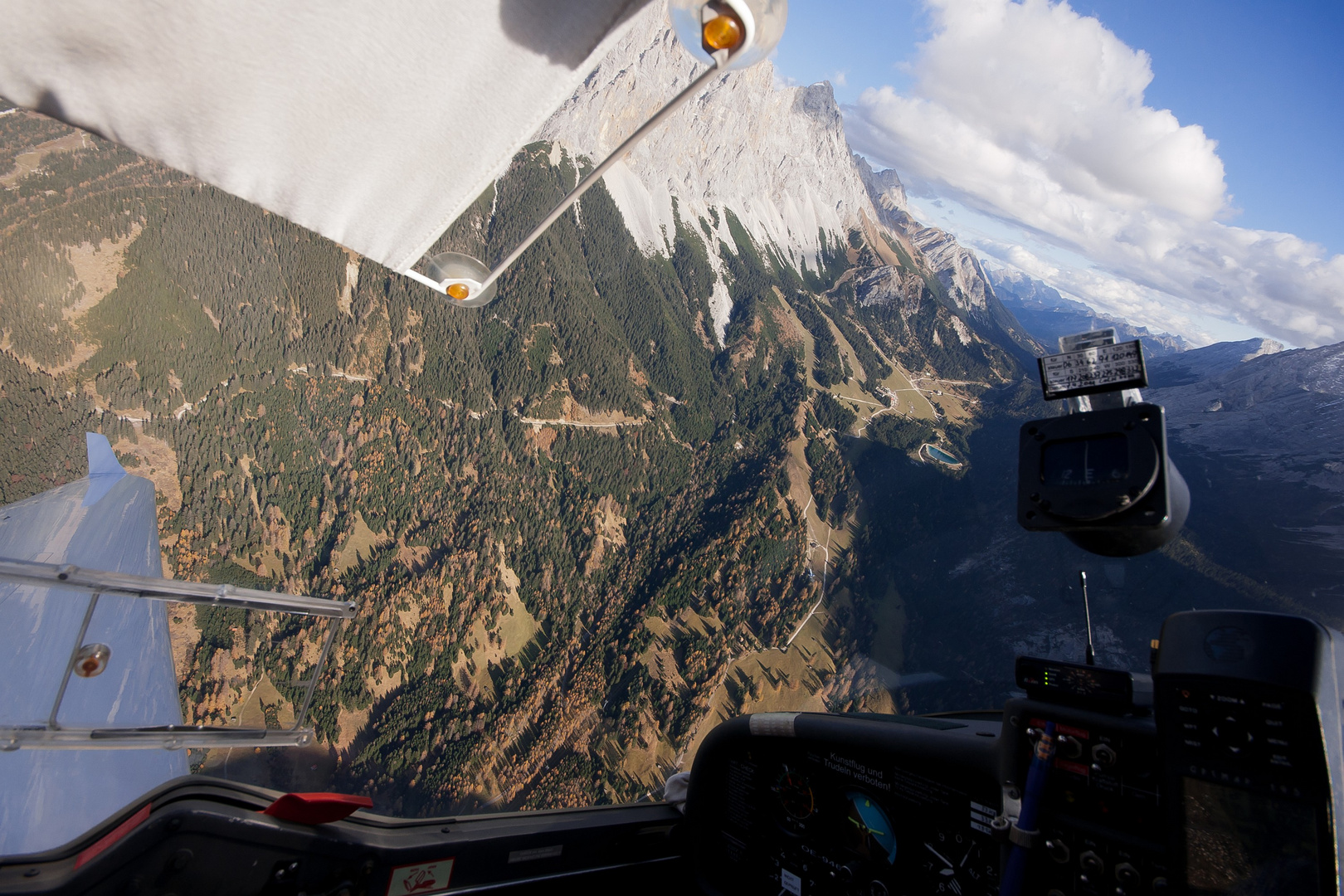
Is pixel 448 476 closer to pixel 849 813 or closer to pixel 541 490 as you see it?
pixel 541 490

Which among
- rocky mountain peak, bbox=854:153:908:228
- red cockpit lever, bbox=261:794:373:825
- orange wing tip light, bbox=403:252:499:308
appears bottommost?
red cockpit lever, bbox=261:794:373:825

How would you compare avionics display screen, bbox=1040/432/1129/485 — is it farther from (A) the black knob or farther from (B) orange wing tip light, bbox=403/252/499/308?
(B) orange wing tip light, bbox=403/252/499/308

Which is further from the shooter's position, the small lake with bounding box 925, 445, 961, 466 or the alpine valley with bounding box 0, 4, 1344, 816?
the small lake with bounding box 925, 445, 961, 466

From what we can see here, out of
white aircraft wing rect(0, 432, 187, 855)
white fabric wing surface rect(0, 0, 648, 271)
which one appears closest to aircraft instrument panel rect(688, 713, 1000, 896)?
white aircraft wing rect(0, 432, 187, 855)

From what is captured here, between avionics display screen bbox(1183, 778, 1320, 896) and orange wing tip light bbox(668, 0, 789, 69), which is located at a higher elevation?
orange wing tip light bbox(668, 0, 789, 69)

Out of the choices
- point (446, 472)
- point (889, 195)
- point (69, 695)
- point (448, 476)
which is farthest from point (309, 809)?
point (889, 195)

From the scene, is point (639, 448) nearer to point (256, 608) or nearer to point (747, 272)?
point (747, 272)

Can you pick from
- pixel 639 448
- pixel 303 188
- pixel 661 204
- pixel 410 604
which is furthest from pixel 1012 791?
pixel 661 204

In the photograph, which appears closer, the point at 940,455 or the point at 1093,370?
the point at 1093,370
